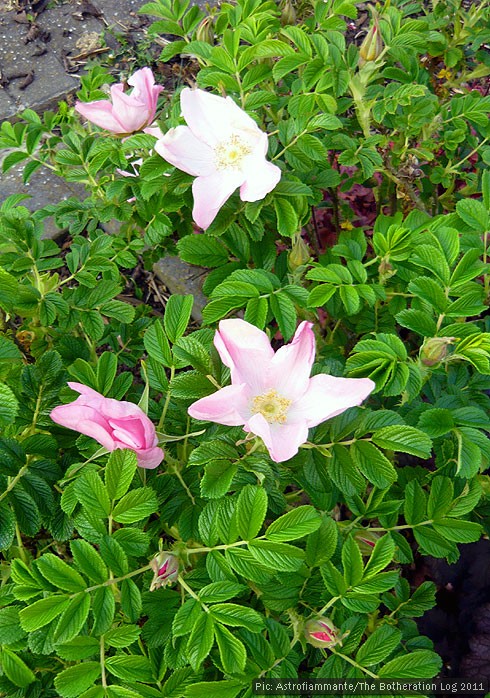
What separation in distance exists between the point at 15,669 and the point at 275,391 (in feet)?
1.77

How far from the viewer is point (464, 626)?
1.55 meters

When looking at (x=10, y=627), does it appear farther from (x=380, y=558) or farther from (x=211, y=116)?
(x=211, y=116)

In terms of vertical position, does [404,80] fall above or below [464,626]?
above

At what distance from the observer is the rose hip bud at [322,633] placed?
36.2 inches

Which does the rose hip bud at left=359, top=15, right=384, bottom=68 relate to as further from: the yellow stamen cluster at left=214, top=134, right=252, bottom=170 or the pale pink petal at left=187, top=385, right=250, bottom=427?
the pale pink petal at left=187, top=385, right=250, bottom=427

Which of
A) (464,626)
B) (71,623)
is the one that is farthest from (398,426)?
(464,626)

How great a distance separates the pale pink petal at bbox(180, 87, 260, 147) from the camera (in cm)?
119

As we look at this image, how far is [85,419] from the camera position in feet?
2.96

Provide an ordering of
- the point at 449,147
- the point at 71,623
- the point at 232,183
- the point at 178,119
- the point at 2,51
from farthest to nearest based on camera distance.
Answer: the point at 2,51 → the point at 449,147 → the point at 178,119 → the point at 232,183 → the point at 71,623

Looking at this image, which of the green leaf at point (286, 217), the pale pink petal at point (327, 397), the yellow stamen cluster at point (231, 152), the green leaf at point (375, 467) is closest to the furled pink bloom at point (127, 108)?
the yellow stamen cluster at point (231, 152)

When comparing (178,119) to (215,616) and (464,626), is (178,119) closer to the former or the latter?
(215,616)

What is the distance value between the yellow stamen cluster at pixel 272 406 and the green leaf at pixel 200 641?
289 mm

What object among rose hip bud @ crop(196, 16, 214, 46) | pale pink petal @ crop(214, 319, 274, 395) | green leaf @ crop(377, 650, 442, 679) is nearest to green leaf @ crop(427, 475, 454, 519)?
green leaf @ crop(377, 650, 442, 679)

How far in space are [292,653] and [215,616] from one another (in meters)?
0.16
